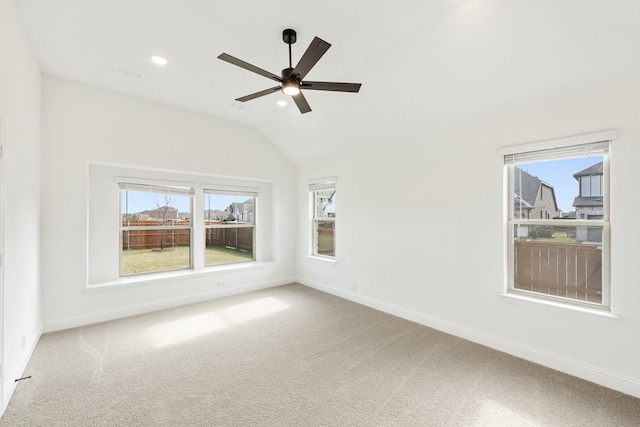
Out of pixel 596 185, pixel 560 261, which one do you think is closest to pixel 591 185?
pixel 596 185

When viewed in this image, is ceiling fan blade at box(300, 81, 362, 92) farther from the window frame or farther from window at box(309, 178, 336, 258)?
the window frame

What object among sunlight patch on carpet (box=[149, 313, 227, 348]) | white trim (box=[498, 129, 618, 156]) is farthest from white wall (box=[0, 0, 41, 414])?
white trim (box=[498, 129, 618, 156])

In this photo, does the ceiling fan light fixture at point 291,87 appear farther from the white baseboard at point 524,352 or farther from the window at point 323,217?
the white baseboard at point 524,352

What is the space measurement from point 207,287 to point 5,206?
116 inches

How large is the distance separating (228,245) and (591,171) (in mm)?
5244

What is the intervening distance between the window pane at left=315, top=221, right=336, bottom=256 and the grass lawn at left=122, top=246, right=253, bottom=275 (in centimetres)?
152

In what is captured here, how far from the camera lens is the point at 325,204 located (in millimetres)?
5469

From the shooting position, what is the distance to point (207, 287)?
470 centimetres

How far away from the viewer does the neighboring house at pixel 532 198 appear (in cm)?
287

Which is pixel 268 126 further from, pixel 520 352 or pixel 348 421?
pixel 520 352

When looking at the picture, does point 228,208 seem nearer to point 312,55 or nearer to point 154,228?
point 154,228

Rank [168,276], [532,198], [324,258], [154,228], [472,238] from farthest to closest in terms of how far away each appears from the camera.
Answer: [324,258] < [154,228] < [168,276] < [472,238] < [532,198]

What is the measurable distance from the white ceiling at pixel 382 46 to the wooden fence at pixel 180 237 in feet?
6.83

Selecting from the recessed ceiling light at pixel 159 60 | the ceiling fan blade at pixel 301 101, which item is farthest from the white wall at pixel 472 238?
the recessed ceiling light at pixel 159 60
